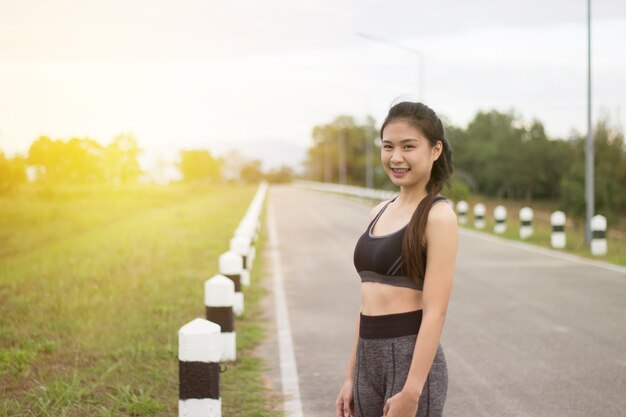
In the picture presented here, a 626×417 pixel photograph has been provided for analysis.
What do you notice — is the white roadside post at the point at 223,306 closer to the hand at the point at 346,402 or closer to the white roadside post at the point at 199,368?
→ the white roadside post at the point at 199,368

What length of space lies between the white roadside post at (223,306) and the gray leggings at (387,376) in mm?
3810

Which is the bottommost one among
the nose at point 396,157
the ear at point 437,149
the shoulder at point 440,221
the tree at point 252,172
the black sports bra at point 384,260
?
the tree at point 252,172

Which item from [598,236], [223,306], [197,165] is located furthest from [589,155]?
[197,165]

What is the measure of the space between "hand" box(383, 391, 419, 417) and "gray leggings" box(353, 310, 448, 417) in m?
0.08

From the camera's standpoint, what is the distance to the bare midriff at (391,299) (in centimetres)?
284

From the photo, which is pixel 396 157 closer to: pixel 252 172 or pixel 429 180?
pixel 429 180

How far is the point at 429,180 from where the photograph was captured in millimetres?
3010

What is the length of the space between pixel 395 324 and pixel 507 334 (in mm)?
5964

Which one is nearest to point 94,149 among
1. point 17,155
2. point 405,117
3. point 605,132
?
point 17,155

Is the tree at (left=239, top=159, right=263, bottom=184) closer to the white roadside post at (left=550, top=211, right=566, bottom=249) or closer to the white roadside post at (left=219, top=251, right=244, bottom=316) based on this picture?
the white roadside post at (left=550, top=211, right=566, bottom=249)

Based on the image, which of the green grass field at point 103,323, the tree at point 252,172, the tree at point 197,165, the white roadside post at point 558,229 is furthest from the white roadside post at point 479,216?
the tree at point 252,172

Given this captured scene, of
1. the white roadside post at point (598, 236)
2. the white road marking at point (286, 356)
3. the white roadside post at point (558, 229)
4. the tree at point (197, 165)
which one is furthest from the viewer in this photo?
the tree at point (197, 165)

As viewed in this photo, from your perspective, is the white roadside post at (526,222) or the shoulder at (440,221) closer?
the shoulder at (440,221)

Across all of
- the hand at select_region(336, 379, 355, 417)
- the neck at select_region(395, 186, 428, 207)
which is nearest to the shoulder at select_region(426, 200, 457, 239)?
the neck at select_region(395, 186, 428, 207)
